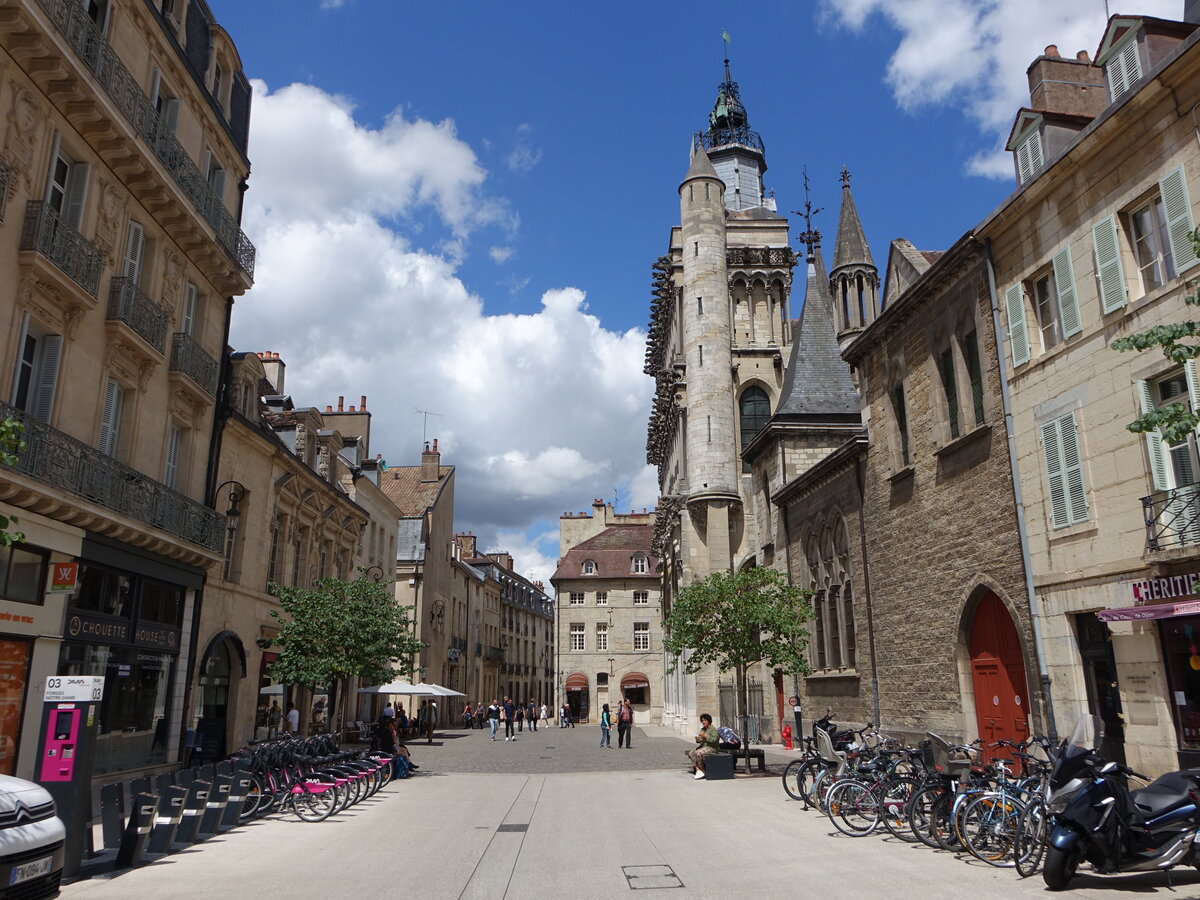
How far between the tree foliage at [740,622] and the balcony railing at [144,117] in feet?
41.7

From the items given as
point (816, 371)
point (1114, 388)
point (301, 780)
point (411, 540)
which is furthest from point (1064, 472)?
point (411, 540)

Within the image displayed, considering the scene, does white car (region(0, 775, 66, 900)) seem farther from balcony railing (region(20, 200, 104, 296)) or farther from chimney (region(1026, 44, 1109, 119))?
chimney (region(1026, 44, 1109, 119))

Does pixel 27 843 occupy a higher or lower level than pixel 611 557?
lower

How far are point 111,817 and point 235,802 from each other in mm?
2510

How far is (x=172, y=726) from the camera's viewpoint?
17.1m

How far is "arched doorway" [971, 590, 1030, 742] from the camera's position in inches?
564

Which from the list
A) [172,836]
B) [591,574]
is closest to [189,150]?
[172,836]

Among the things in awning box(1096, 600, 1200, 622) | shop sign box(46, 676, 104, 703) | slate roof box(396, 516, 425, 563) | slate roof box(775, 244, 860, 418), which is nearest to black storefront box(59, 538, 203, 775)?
shop sign box(46, 676, 104, 703)

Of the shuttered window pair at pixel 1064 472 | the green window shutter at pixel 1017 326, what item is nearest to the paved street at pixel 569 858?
the shuttered window pair at pixel 1064 472

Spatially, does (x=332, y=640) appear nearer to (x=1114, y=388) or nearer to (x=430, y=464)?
(x=1114, y=388)

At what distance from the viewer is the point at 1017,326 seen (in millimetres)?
14305

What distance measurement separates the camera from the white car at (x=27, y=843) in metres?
5.78

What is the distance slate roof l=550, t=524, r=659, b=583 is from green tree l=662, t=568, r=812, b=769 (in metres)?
41.3

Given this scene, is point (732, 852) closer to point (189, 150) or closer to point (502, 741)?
point (189, 150)
